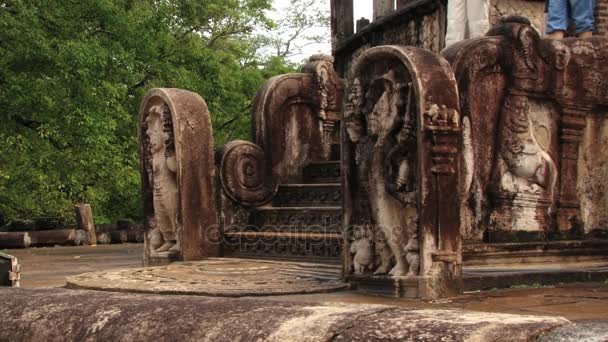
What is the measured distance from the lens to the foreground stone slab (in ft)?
9.41

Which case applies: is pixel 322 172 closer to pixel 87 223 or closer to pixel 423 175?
pixel 423 175

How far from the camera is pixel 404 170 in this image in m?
5.74

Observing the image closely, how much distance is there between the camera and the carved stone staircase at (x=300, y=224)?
7.83 m

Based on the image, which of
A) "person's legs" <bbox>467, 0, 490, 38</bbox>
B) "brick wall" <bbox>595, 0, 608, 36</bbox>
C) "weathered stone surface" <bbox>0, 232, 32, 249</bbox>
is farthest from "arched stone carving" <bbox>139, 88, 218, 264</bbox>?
"weathered stone surface" <bbox>0, 232, 32, 249</bbox>

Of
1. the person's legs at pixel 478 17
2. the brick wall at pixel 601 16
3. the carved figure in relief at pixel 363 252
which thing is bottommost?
the carved figure in relief at pixel 363 252

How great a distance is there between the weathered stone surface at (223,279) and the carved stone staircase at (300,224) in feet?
0.73

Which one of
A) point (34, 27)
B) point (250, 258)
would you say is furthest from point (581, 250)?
point (34, 27)

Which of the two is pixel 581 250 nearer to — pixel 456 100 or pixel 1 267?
pixel 456 100

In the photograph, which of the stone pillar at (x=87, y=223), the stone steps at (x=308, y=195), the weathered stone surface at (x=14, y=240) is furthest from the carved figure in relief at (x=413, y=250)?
the stone pillar at (x=87, y=223)

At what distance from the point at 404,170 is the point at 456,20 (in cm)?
372

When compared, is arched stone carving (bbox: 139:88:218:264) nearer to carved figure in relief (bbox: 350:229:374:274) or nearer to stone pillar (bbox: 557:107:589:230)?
carved figure in relief (bbox: 350:229:374:274)

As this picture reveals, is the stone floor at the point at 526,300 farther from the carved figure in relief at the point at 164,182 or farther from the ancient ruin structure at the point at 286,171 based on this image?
the ancient ruin structure at the point at 286,171

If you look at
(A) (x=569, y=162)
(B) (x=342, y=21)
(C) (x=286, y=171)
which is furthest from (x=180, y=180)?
(B) (x=342, y=21)

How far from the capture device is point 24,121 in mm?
16766
